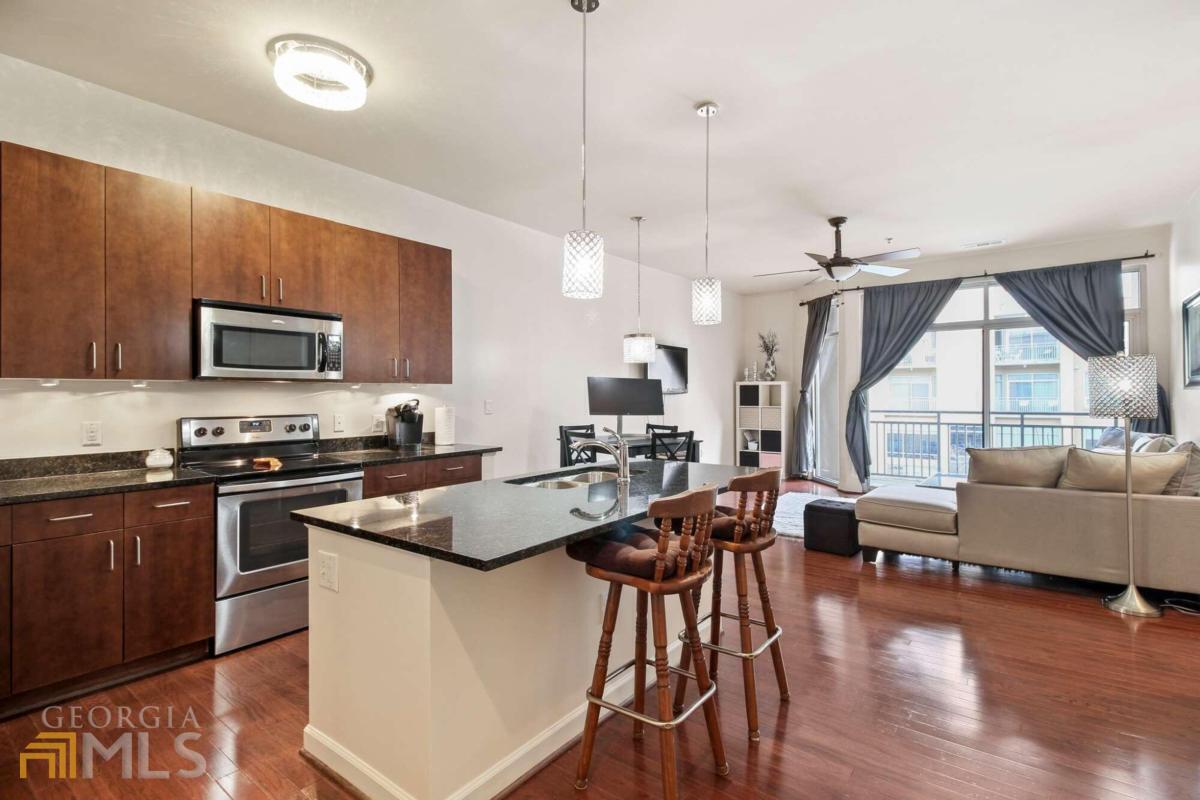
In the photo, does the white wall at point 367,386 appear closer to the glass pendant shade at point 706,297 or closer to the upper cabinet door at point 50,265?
the upper cabinet door at point 50,265

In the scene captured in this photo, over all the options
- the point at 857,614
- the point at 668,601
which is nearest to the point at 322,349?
the point at 668,601

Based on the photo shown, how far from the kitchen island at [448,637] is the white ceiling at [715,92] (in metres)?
1.96

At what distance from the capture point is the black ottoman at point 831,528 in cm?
446

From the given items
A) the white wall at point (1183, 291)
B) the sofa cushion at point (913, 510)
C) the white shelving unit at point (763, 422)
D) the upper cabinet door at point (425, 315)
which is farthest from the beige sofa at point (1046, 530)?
the white shelving unit at point (763, 422)

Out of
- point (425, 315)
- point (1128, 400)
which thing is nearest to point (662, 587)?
point (425, 315)

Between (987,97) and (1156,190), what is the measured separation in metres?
2.68

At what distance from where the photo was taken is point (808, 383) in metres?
8.06

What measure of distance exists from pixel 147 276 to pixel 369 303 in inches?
45.5

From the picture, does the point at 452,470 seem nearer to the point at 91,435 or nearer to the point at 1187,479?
the point at 91,435

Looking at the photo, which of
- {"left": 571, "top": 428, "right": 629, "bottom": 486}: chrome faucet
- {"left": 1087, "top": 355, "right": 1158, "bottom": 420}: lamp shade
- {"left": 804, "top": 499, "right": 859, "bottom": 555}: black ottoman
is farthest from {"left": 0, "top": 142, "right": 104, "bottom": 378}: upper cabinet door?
{"left": 1087, "top": 355, "right": 1158, "bottom": 420}: lamp shade

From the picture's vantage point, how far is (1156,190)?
175 inches

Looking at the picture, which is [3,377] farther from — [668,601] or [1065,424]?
[1065,424]

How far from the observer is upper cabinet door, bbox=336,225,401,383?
3.57 metres

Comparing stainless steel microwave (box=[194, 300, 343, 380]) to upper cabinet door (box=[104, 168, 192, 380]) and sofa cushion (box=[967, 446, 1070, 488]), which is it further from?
sofa cushion (box=[967, 446, 1070, 488])
